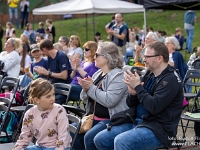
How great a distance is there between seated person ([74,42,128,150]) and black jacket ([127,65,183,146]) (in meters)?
0.52

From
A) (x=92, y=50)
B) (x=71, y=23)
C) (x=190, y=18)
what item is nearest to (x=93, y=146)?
(x=92, y=50)

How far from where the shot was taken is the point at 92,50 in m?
7.20

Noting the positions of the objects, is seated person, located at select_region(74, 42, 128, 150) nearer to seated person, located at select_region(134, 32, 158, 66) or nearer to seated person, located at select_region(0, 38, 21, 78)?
seated person, located at select_region(134, 32, 158, 66)

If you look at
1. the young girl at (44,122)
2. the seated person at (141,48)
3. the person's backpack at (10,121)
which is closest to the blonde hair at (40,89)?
the young girl at (44,122)

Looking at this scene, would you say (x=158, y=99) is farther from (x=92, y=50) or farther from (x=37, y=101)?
(x=92, y=50)

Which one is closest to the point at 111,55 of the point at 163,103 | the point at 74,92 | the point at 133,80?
the point at 133,80

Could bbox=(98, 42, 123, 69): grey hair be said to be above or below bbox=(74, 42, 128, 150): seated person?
above

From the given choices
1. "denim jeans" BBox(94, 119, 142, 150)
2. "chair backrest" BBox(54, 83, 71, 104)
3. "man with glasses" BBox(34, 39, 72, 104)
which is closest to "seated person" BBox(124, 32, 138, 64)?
"man with glasses" BBox(34, 39, 72, 104)

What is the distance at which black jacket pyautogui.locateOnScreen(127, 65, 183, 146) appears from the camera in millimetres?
4602

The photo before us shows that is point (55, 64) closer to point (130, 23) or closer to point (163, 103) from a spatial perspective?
point (163, 103)

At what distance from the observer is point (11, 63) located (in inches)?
372

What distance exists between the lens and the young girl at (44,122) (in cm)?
458

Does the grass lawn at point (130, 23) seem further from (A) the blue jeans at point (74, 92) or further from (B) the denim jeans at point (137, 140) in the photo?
(B) the denim jeans at point (137, 140)

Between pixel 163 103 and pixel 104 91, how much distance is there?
97cm
